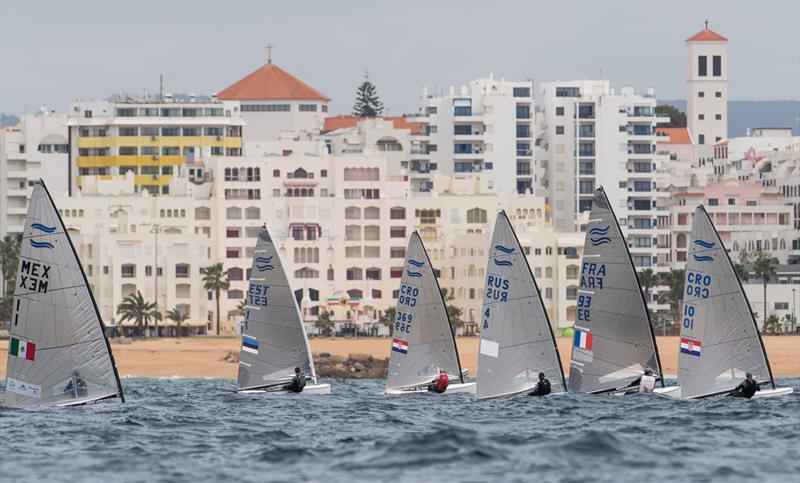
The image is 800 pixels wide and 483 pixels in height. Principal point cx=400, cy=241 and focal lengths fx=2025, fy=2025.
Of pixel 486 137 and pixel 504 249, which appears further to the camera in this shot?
pixel 486 137

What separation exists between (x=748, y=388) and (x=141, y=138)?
143980 mm

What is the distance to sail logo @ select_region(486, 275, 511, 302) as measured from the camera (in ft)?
192

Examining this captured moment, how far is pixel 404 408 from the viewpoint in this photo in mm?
59906

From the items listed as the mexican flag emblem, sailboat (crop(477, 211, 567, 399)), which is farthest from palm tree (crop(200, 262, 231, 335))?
the mexican flag emblem

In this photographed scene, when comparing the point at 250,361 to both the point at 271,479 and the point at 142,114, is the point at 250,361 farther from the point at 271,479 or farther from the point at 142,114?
the point at 142,114

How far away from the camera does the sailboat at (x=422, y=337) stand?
67.6 metres

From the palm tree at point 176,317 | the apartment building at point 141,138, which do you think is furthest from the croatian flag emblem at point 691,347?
the apartment building at point 141,138

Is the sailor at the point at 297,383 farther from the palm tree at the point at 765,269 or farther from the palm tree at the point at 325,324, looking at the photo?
the palm tree at the point at 765,269

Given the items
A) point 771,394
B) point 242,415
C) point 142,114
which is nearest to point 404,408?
point 242,415

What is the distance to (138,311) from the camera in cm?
15075

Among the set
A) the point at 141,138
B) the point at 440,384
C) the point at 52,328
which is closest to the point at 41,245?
the point at 52,328

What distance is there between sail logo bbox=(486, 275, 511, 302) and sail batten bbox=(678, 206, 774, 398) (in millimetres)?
5323

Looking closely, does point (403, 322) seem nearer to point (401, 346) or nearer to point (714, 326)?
point (401, 346)

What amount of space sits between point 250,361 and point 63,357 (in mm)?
15050
